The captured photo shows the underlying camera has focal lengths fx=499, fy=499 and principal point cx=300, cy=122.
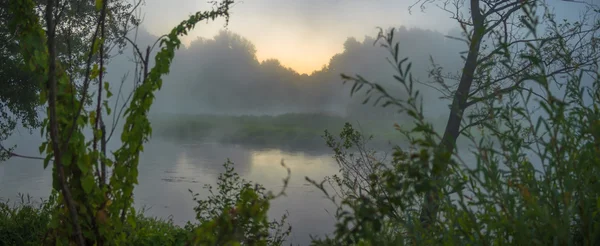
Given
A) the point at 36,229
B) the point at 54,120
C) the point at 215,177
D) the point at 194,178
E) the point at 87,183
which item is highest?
the point at 54,120

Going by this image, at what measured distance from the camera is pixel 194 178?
992 inches

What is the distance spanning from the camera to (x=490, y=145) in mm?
2131

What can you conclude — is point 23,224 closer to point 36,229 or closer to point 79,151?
point 36,229

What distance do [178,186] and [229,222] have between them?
A: 20.7 metres

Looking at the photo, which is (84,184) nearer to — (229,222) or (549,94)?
(229,222)

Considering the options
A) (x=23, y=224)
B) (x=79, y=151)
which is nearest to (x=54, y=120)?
(x=79, y=151)

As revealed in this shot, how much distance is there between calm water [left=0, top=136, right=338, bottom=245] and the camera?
43.6 ft

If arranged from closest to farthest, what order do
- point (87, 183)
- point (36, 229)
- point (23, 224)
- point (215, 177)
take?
1. point (87, 183)
2. point (36, 229)
3. point (23, 224)
4. point (215, 177)

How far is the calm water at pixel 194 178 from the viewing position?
13281 millimetres

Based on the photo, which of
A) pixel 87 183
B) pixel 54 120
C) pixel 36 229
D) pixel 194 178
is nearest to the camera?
pixel 54 120

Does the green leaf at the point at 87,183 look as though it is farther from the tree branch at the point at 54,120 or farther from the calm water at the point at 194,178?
the calm water at the point at 194,178

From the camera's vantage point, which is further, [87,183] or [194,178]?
[194,178]

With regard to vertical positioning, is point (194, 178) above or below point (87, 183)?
below

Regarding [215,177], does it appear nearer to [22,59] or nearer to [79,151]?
[22,59]
